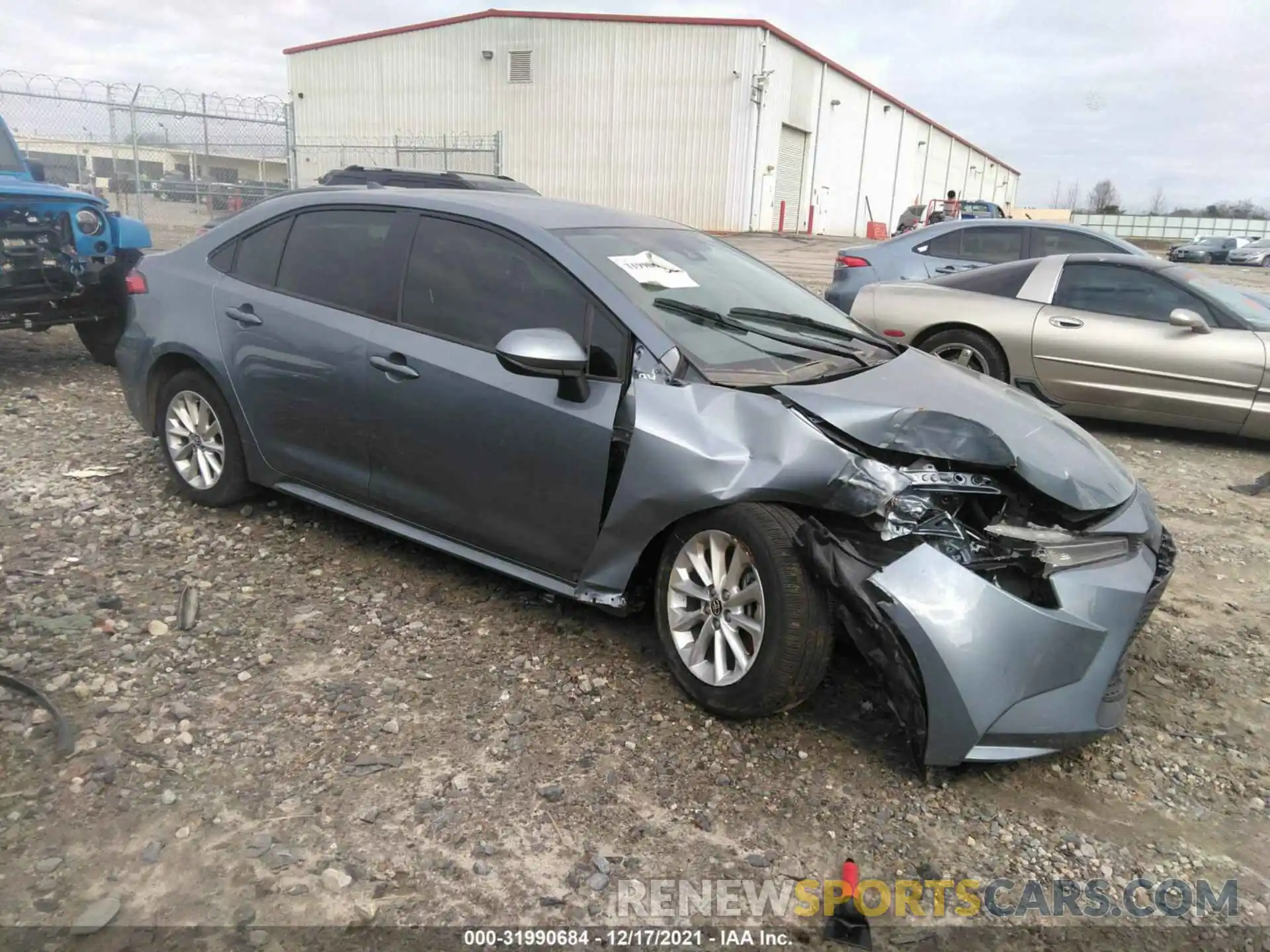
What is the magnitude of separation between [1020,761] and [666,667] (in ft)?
4.00

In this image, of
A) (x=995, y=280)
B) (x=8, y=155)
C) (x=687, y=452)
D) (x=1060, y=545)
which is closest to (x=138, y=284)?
(x=687, y=452)

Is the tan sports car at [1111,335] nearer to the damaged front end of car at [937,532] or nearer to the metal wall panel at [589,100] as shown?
the damaged front end of car at [937,532]

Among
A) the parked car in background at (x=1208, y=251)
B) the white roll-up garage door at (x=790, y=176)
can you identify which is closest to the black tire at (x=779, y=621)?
the white roll-up garage door at (x=790, y=176)

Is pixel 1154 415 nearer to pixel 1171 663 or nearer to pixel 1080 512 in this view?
pixel 1171 663

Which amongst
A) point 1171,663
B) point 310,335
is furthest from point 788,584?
point 310,335

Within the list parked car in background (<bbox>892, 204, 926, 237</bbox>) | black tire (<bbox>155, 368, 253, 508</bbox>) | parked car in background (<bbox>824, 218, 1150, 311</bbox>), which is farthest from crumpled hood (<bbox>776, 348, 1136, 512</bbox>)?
parked car in background (<bbox>892, 204, 926, 237</bbox>)

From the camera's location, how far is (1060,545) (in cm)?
286

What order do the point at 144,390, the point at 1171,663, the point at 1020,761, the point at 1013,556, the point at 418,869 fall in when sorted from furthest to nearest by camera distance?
the point at 144,390, the point at 1171,663, the point at 1020,761, the point at 1013,556, the point at 418,869

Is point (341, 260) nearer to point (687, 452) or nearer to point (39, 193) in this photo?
point (687, 452)

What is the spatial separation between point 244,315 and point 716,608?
2663 mm

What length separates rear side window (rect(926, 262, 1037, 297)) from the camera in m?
7.21

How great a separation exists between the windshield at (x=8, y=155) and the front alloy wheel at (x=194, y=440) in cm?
500

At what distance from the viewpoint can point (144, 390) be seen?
190 inches

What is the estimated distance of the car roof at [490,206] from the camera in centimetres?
379
